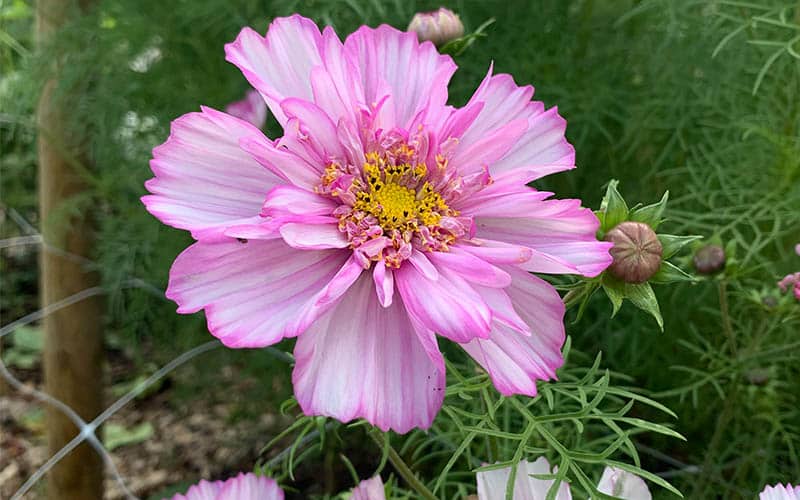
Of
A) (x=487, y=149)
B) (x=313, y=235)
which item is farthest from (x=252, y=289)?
(x=487, y=149)

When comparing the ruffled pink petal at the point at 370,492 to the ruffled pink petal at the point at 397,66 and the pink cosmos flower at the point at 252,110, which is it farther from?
the pink cosmos flower at the point at 252,110

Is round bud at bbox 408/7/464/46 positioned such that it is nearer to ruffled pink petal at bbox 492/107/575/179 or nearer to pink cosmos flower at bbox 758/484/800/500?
ruffled pink petal at bbox 492/107/575/179

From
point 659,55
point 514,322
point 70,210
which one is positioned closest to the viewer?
point 514,322

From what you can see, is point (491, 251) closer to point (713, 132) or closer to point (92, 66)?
point (713, 132)

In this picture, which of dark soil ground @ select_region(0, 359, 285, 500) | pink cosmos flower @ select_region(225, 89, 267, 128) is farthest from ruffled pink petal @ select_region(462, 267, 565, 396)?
dark soil ground @ select_region(0, 359, 285, 500)

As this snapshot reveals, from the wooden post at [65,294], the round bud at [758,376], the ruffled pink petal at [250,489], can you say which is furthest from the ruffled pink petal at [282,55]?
the wooden post at [65,294]

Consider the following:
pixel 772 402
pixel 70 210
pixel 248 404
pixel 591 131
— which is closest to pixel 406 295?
pixel 772 402
